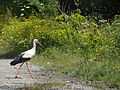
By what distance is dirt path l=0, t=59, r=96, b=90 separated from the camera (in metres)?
11.1

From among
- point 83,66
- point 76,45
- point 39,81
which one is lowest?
point 76,45

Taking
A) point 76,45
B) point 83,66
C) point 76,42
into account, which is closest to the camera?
point 83,66

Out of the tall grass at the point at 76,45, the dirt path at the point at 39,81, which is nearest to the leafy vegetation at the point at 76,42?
the tall grass at the point at 76,45

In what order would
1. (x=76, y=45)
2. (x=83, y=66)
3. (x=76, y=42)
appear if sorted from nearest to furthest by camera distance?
(x=83, y=66)
(x=76, y=45)
(x=76, y=42)

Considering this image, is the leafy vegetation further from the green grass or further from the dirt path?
the dirt path

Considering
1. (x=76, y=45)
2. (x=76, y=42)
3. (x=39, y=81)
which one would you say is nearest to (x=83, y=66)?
(x=39, y=81)

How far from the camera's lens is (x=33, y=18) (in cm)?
2370

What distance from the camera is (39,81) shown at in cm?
1239

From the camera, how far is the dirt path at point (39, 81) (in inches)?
438

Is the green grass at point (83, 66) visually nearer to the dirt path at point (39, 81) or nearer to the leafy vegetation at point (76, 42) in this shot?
the leafy vegetation at point (76, 42)

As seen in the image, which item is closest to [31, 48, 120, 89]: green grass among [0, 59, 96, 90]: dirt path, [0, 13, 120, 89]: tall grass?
[0, 13, 120, 89]: tall grass

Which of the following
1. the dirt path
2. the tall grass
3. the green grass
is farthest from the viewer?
the tall grass

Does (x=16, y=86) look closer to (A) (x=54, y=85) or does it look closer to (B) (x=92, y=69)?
(A) (x=54, y=85)

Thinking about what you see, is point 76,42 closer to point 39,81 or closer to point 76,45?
point 76,45
